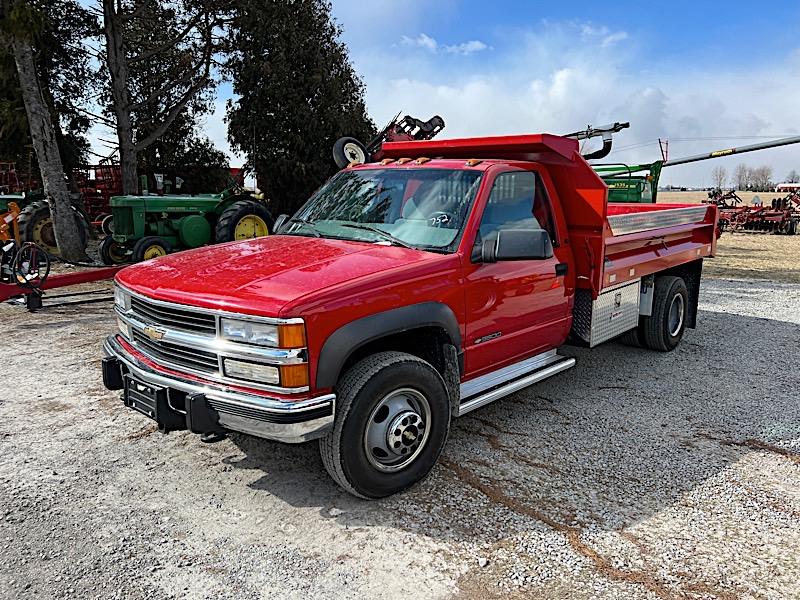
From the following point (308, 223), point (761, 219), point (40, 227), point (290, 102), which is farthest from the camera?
point (761, 219)

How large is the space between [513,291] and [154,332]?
2.35m

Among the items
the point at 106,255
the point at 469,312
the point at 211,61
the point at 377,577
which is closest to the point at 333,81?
the point at 211,61

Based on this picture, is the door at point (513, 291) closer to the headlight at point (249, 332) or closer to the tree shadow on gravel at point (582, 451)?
the tree shadow on gravel at point (582, 451)

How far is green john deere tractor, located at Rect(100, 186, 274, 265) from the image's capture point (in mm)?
11664

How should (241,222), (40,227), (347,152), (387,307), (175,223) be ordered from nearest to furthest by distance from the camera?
1. (387,307)
2. (347,152)
3. (241,222)
4. (175,223)
5. (40,227)

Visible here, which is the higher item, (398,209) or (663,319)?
(398,209)

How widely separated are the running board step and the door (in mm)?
68

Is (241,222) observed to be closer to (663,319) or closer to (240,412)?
(663,319)

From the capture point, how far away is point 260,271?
361cm

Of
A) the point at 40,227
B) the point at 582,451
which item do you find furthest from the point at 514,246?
the point at 40,227

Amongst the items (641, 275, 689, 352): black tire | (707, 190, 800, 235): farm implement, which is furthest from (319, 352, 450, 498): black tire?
(707, 190, 800, 235): farm implement

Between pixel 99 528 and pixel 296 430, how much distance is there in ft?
4.06

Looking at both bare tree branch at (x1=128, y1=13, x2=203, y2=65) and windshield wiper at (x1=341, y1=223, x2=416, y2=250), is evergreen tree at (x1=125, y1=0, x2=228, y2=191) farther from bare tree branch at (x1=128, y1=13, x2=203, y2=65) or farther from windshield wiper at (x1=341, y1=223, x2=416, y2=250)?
windshield wiper at (x1=341, y1=223, x2=416, y2=250)

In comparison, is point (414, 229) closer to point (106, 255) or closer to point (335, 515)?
point (335, 515)
